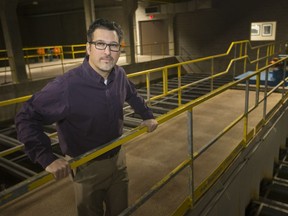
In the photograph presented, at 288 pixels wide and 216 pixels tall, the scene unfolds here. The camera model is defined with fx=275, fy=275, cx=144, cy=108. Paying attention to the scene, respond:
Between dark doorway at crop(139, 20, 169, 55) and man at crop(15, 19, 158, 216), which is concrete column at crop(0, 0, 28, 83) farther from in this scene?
man at crop(15, 19, 158, 216)

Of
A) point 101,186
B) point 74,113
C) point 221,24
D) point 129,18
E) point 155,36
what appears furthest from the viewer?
point 155,36

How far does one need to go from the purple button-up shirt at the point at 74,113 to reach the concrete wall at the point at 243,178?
4.86 ft

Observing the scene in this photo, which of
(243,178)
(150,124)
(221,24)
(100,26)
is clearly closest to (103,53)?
(100,26)

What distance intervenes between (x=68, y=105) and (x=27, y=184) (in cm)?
63

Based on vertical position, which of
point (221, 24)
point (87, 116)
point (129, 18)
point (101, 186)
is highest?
point (129, 18)

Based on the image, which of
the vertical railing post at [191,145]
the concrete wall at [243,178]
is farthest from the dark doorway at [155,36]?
the vertical railing post at [191,145]

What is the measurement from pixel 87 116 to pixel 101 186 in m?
0.59

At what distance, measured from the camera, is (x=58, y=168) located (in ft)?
5.17

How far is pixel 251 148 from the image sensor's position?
15.1ft

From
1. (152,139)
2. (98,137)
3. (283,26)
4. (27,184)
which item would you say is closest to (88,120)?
(98,137)

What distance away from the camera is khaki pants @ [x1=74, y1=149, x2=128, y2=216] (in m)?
2.05

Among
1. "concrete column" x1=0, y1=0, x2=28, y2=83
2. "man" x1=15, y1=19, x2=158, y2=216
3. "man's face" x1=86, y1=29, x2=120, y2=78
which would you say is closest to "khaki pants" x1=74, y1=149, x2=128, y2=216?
"man" x1=15, y1=19, x2=158, y2=216

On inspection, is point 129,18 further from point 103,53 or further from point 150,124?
point 103,53

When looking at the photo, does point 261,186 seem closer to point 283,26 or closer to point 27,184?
point 27,184
